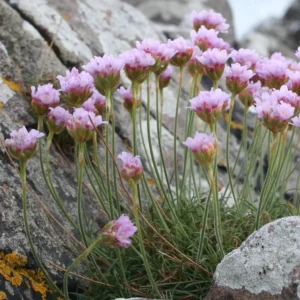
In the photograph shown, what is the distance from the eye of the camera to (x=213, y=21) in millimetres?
3256

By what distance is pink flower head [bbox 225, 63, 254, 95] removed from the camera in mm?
2641

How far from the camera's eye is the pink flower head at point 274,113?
7.61ft

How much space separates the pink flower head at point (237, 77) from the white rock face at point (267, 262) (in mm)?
647

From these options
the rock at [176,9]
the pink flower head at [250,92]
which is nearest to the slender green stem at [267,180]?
the pink flower head at [250,92]

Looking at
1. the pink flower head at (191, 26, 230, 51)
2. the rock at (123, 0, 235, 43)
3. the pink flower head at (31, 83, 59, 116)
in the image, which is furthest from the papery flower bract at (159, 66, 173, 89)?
the rock at (123, 0, 235, 43)

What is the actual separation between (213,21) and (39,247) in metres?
1.38

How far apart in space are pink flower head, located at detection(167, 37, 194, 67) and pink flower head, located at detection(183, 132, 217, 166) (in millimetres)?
682

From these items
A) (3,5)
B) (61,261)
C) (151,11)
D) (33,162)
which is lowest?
(151,11)

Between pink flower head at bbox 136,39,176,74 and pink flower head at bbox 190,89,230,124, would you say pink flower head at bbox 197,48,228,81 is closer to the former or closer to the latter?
pink flower head at bbox 136,39,176,74

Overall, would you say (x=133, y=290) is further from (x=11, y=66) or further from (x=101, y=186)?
(x=11, y=66)

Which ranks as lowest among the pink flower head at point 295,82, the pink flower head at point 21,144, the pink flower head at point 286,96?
the pink flower head at point 21,144

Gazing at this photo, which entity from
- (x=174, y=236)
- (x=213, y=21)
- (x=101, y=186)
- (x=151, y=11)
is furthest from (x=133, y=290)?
(x=151, y=11)

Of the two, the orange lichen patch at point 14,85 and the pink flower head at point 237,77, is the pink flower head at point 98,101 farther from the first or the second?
the orange lichen patch at point 14,85

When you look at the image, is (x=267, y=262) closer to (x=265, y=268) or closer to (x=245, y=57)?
(x=265, y=268)
